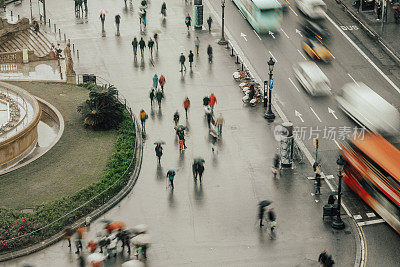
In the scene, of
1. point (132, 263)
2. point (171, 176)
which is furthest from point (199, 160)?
point (132, 263)

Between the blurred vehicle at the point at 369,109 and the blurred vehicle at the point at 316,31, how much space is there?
1133 centimetres

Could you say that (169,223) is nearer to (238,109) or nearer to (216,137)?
(216,137)

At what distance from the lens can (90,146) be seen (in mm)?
54375

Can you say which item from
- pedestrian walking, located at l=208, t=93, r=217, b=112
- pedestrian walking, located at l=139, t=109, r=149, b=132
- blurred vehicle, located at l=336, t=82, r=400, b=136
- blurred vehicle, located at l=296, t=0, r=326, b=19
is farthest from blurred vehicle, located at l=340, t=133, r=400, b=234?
blurred vehicle, located at l=296, t=0, r=326, b=19

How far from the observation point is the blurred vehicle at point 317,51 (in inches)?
2737

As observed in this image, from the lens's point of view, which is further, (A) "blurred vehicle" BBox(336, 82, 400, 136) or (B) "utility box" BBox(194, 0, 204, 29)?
(B) "utility box" BBox(194, 0, 204, 29)

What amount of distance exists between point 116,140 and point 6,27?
83.6ft

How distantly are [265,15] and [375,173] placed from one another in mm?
31731

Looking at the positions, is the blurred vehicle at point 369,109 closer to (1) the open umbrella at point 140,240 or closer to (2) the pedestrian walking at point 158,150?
(2) the pedestrian walking at point 158,150

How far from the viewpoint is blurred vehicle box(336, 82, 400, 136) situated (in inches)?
2036

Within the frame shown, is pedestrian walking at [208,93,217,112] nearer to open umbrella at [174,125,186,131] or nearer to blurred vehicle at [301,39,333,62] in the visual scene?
open umbrella at [174,125,186,131]

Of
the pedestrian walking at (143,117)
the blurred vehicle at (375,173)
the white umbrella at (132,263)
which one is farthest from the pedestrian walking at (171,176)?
the blurred vehicle at (375,173)

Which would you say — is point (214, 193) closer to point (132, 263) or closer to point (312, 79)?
point (132, 263)

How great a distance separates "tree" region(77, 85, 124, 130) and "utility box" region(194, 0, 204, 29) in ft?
70.4
